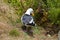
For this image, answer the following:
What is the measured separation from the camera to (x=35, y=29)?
9.77 metres

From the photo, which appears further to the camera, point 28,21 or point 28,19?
point 28,19

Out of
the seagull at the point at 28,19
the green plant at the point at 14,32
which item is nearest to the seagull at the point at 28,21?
the seagull at the point at 28,19

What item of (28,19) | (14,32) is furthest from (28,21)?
(14,32)

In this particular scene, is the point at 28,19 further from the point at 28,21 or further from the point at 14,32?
the point at 14,32

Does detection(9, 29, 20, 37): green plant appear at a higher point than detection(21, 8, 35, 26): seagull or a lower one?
lower

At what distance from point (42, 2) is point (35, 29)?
1.24m

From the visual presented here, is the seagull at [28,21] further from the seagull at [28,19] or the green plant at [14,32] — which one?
the green plant at [14,32]

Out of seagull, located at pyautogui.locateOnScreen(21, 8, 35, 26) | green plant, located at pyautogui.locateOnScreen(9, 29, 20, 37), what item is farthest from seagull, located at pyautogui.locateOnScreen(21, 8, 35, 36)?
green plant, located at pyautogui.locateOnScreen(9, 29, 20, 37)

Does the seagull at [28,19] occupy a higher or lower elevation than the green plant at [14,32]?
higher

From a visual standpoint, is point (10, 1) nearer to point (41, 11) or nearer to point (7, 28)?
point (41, 11)

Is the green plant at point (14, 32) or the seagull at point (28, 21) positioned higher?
the seagull at point (28, 21)

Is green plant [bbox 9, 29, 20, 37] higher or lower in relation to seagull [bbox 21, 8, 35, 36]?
lower

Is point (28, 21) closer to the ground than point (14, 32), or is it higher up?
higher up

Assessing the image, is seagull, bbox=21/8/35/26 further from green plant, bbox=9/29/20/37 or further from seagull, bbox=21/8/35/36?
green plant, bbox=9/29/20/37
